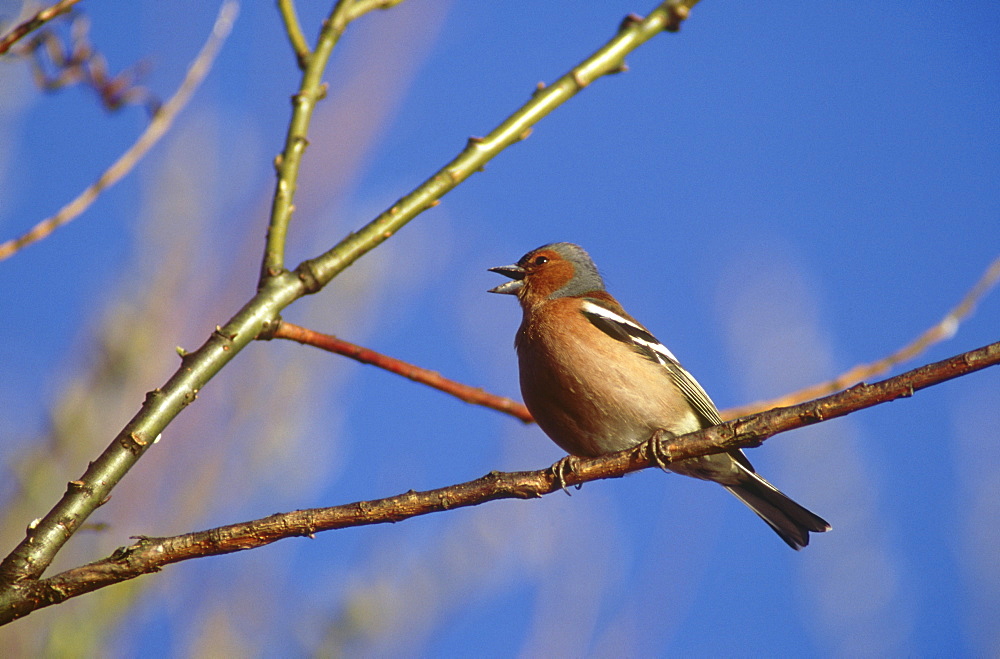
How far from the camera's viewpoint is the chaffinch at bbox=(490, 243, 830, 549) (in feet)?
20.0

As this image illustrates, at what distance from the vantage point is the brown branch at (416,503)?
260 cm

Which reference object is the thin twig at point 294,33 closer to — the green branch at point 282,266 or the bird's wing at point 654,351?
the green branch at point 282,266

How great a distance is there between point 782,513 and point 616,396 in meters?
1.63

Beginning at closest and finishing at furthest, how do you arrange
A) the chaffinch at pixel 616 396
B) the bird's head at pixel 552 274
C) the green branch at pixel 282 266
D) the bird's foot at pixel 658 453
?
the green branch at pixel 282 266, the bird's foot at pixel 658 453, the chaffinch at pixel 616 396, the bird's head at pixel 552 274

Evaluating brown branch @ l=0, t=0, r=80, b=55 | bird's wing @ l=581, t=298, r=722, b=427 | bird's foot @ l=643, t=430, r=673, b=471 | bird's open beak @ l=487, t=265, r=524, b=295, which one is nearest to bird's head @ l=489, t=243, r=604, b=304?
bird's open beak @ l=487, t=265, r=524, b=295

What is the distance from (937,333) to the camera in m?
3.90

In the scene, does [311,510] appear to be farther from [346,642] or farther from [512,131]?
[346,642]

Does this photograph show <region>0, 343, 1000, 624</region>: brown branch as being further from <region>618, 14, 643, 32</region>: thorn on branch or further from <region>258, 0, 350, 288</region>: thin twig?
<region>618, 14, 643, 32</region>: thorn on branch

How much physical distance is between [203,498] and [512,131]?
3993 mm

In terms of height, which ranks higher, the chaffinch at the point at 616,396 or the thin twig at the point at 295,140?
the chaffinch at the point at 616,396

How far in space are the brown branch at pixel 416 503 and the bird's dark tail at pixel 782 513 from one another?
316cm

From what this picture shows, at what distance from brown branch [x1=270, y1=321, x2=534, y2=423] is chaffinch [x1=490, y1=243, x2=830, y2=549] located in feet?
8.11

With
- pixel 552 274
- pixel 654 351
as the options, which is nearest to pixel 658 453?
pixel 654 351

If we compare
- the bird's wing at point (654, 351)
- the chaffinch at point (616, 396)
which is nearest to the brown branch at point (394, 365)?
the chaffinch at point (616, 396)
